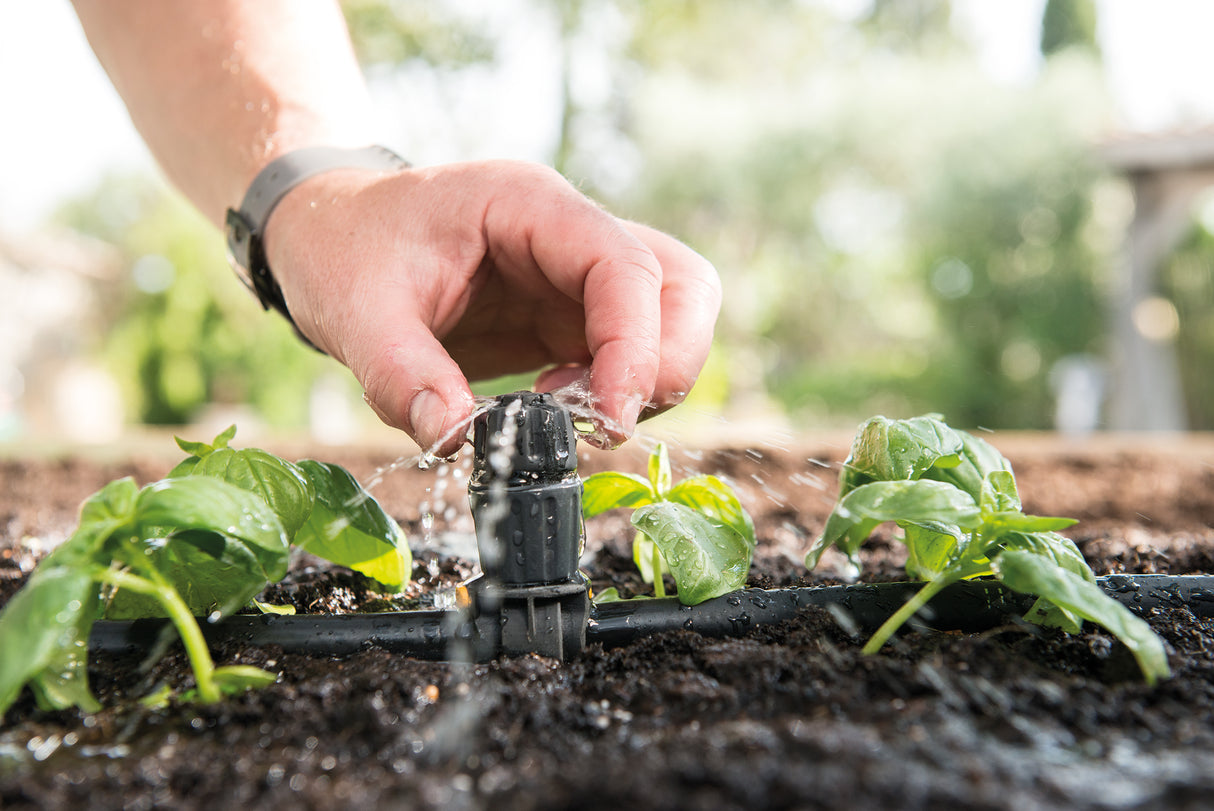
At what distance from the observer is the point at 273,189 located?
116 centimetres

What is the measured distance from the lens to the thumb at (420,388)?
33.1 inches

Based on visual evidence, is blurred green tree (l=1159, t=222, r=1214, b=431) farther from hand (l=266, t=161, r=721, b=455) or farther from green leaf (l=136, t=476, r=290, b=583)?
green leaf (l=136, t=476, r=290, b=583)

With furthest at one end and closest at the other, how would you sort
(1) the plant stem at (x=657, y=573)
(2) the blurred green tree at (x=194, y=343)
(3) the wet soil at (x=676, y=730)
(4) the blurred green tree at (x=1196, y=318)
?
(2) the blurred green tree at (x=194, y=343) → (4) the blurred green tree at (x=1196, y=318) → (1) the plant stem at (x=657, y=573) → (3) the wet soil at (x=676, y=730)

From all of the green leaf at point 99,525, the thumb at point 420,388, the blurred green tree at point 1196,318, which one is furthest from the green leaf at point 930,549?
the blurred green tree at point 1196,318

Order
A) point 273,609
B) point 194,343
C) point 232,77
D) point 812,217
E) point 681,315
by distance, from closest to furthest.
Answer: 1. point 273,609
2. point 681,315
3. point 232,77
4. point 194,343
5. point 812,217

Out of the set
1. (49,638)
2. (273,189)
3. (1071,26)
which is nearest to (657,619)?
(49,638)

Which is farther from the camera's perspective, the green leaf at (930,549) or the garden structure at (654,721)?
the green leaf at (930,549)

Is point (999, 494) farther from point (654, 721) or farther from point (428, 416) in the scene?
point (428, 416)

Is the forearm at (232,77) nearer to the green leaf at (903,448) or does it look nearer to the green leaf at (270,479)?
the green leaf at (270,479)

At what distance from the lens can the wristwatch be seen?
45.5 inches

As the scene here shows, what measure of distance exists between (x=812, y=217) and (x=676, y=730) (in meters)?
12.4

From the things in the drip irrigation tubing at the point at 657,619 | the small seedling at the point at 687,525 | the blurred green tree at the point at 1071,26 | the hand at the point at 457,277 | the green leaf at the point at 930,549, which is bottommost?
the drip irrigation tubing at the point at 657,619

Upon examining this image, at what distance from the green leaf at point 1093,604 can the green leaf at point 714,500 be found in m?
0.30

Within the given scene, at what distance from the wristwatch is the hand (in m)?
0.03
